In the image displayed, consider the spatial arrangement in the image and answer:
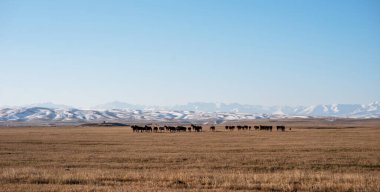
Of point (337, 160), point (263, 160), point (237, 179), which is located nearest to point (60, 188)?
point (237, 179)

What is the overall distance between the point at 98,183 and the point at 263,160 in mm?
13509

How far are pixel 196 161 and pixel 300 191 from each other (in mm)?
13784

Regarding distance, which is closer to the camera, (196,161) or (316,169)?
(316,169)

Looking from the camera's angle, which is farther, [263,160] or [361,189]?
[263,160]

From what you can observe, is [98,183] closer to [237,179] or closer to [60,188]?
[60,188]

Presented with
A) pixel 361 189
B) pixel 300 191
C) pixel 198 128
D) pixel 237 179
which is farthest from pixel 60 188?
pixel 198 128

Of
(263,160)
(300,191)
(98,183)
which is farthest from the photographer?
(263,160)

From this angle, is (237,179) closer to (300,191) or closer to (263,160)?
(300,191)

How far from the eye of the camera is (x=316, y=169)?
25.7 m

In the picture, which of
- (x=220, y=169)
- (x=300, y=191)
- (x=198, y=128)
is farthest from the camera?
(x=198, y=128)

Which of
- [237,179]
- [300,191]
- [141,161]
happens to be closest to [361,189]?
[300,191]

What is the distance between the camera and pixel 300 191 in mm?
16250

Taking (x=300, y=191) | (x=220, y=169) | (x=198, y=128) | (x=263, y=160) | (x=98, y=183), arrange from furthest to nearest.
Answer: (x=198, y=128) → (x=263, y=160) → (x=220, y=169) → (x=98, y=183) → (x=300, y=191)

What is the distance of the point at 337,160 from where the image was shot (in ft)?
96.1
